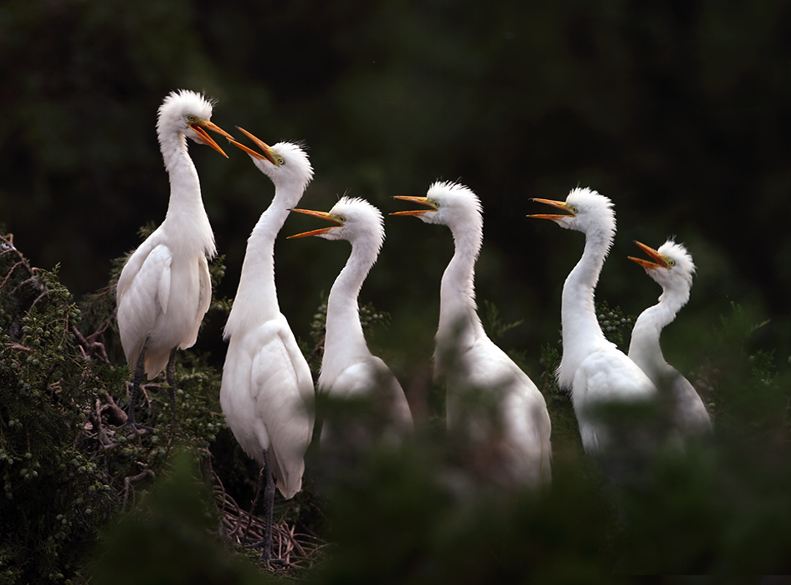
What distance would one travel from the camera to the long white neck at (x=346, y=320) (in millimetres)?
2385

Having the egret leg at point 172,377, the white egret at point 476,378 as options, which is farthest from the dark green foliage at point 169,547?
the egret leg at point 172,377

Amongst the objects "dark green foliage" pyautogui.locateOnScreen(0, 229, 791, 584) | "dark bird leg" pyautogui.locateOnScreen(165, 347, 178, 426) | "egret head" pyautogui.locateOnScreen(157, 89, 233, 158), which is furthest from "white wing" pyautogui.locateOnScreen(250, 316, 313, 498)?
"dark green foliage" pyautogui.locateOnScreen(0, 229, 791, 584)

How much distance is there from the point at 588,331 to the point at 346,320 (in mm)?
707

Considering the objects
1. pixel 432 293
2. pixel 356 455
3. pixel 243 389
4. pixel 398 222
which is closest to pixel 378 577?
pixel 356 455

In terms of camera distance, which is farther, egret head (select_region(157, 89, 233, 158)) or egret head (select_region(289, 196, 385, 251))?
egret head (select_region(157, 89, 233, 158))

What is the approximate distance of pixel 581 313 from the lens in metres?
2.47

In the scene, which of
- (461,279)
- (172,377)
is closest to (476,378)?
(461,279)

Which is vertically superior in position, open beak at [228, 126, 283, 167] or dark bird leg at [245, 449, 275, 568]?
open beak at [228, 126, 283, 167]

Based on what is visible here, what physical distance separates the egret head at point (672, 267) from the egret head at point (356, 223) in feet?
2.69

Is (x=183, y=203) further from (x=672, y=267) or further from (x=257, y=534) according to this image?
(x=672, y=267)

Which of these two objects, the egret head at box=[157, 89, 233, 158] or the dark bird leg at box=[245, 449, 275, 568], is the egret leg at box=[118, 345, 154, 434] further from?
the egret head at box=[157, 89, 233, 158]

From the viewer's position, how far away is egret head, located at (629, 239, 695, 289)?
2.67 meters

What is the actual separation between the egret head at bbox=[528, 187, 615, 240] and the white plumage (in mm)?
841

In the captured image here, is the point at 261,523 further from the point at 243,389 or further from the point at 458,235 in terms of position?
the point at 458,235
